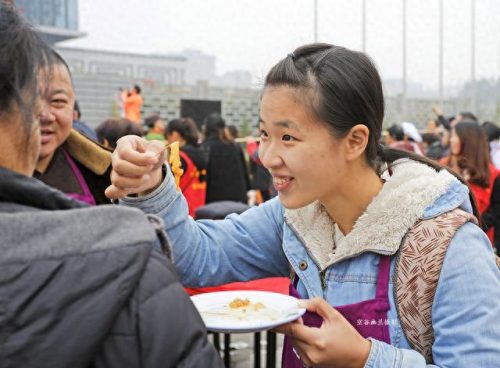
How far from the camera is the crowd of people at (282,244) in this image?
84cm

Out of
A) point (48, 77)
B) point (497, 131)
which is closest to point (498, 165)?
point (497, 131)

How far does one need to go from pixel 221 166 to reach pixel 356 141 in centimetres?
612

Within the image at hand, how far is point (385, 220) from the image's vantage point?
1481mm

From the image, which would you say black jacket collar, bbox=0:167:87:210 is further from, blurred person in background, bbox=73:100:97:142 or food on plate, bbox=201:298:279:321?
blurred person in background, bbox=73:100:97:142

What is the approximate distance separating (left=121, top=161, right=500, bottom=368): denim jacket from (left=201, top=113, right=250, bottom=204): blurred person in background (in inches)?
225

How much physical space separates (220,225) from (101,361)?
3.27ft

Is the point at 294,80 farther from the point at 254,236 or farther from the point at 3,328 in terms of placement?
the point at 3,328

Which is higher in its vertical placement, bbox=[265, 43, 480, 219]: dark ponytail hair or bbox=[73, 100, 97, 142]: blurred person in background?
bbox=[265, 43, 480, 219]: dark ponytail hair

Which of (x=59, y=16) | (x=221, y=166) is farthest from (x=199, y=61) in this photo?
(x=221, y=166)

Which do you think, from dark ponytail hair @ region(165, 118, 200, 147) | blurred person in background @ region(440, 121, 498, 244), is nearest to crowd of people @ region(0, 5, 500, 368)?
blurred person in background @ region(440, 121, 498, 244)

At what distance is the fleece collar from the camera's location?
145 cm

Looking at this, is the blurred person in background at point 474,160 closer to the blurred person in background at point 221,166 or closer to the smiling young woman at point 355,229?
the blurred person in background at point 221,166

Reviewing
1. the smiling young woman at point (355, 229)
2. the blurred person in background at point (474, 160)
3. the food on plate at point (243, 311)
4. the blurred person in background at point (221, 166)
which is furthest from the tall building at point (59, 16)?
the food on plate at point (243, 311)

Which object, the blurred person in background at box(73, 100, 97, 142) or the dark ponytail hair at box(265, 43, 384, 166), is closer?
the dark ponytail hair at box(265, 43, 384, 166)
